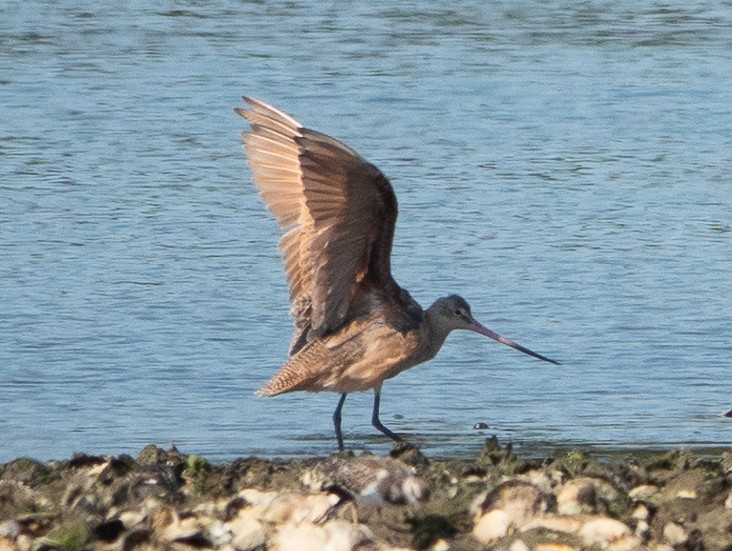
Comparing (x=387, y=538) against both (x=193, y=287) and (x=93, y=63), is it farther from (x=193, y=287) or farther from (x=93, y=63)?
(x=93, y=63)

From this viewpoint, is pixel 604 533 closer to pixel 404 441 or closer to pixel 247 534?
pixel 247 534

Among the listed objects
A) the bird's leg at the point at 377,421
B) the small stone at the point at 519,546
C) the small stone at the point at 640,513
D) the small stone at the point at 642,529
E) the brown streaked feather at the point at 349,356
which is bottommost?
the bird's leg at the point at 377,421

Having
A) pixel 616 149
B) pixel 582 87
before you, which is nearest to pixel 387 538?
pixel 616 149

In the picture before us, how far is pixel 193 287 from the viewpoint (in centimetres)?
1073

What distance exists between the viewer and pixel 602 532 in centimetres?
561

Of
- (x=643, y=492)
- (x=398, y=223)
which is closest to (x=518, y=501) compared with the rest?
(x=643, y=492)

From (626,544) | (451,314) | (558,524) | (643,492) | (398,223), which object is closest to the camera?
(626,544)

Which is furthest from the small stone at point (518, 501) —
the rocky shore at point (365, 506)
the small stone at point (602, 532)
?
the small stone at point (602, 532)

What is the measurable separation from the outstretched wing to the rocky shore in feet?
3.82

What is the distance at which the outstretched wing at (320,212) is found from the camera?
7.51m

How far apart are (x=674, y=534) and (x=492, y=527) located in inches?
21.6

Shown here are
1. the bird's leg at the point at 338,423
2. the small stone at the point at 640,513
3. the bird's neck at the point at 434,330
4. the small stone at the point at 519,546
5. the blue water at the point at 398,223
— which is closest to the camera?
the small stone at the point at 519,546

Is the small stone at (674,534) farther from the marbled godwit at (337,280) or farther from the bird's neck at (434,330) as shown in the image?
the bird's neck at (434,330)

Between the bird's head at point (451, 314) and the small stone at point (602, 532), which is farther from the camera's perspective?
the bird's head at point (451, 314)
